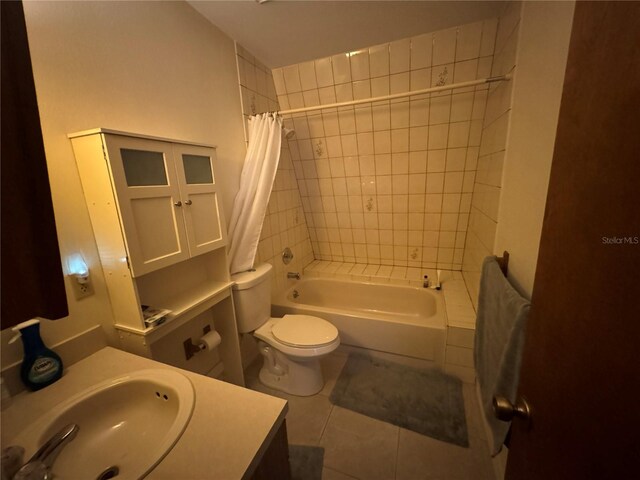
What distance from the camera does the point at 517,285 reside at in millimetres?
1060

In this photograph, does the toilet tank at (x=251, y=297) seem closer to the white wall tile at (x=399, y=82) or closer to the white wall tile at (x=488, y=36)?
the white wall tile at (x=399, y=82)

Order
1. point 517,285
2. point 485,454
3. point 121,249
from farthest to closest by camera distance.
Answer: point 485,454
point 517,285
point 121,249

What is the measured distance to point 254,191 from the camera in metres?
1.67

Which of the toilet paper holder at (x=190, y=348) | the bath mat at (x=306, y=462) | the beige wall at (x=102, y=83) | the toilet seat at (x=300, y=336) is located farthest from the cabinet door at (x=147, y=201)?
the bath mat at (x=306, y=462)

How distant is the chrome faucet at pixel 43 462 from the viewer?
1.76ft

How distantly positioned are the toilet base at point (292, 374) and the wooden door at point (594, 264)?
1360mm

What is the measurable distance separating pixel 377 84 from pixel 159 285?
2072mm

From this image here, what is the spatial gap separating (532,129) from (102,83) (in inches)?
69.5

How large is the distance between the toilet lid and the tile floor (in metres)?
0.42

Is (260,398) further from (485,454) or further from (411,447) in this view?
(485,454)

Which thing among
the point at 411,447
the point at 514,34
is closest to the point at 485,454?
the point at 411,447

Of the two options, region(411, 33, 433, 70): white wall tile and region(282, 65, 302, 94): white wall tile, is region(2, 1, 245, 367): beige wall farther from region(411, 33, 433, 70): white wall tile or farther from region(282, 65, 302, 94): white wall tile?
region(411, 33, 433, 70): white wall tile

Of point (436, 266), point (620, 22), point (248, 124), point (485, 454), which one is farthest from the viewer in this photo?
point (436, 266)

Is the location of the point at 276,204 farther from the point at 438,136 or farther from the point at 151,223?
the point at 438,136
